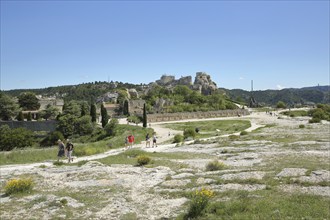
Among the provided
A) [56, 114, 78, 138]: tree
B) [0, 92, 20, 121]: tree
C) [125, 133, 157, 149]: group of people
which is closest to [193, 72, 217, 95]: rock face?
[0, 92, 20, 121]: tree

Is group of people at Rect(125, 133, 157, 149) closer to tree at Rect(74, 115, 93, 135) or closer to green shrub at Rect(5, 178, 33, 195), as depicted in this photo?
green shrub at Rect(5, 178, 33, 195)

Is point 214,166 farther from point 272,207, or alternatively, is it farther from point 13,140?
point 13,140

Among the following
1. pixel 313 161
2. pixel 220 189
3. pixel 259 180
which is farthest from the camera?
pixel 313 161

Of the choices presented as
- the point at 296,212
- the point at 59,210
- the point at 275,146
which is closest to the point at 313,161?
the point at 275,146

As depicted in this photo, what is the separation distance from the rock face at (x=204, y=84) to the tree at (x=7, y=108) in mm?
→ 102937

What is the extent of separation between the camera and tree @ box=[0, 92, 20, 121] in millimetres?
105188

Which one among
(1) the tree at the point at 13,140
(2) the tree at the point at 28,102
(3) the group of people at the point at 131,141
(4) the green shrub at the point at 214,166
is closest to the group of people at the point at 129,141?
(3) the group of people at the point at 131,141

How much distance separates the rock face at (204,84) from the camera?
7269 inches

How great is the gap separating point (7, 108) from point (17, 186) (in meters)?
98.0

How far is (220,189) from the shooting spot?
17.2 m

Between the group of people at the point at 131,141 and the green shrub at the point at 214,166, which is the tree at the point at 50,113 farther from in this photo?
the green shrub at the point at 214,166

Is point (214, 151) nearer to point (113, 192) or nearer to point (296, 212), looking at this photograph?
point (113, 192)

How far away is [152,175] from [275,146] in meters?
18.6

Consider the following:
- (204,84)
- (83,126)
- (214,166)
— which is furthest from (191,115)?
(204,84)
